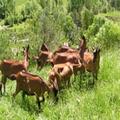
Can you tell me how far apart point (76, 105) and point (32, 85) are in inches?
41.5

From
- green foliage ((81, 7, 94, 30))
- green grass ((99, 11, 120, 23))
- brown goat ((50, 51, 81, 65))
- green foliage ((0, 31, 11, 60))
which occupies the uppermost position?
brown goat ((50, 51, 81, 65))

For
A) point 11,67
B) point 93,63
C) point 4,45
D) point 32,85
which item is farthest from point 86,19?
point 32,85

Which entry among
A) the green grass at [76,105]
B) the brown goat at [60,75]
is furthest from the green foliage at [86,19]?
the green grass at [76,105]

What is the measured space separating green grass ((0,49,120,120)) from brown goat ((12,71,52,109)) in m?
0.23

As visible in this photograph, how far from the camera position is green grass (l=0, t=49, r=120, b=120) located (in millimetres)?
7961

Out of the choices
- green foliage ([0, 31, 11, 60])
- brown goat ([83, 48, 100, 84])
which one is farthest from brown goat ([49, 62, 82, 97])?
green foliage ([0, 31, 11, 60])

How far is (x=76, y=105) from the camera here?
8.45 m

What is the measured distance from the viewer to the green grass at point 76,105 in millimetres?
7961

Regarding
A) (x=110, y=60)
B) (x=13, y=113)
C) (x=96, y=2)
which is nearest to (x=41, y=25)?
(x=110, y=60)

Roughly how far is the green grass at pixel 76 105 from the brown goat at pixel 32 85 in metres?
0.23

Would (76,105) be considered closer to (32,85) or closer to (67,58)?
(32,85)

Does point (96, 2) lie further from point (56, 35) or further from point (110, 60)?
point (110, 60)

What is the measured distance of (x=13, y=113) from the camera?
8.39 metres

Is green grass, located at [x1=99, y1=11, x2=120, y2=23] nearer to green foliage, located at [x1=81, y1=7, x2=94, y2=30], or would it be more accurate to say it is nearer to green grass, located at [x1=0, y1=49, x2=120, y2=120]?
green foliage, located at [x1=81, y1=7, x2=94, y2=30]
